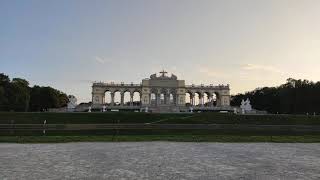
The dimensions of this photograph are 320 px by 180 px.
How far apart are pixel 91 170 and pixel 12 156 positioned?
482 cm

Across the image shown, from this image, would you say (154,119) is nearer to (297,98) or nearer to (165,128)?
(165,128)

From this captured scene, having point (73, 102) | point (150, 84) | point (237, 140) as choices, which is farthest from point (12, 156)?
point (150, 84)

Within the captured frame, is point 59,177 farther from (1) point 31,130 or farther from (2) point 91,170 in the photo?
(1) point 31,130

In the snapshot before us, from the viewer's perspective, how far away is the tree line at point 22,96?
3565 inches

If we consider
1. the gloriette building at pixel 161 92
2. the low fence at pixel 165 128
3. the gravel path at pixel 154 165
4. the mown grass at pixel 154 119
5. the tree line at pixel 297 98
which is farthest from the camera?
the gloriette building at pixel 161 92

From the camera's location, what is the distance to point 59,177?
1162 centimetres

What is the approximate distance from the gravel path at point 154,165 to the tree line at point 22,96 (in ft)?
242

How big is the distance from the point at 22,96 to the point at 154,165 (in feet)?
278

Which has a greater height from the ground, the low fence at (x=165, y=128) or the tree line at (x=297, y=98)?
the tree line at (x=297, y=98)

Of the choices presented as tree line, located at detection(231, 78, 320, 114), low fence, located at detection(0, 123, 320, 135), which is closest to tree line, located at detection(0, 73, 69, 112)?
tree line, located at detection(231, 78, 320, 114)

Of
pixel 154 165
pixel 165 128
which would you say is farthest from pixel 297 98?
pixel 154 165

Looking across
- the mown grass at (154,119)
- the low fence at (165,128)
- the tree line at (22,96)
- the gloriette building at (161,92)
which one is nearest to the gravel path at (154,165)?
the low fence at (165,128)

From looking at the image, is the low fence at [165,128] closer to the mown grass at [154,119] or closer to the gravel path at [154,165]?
the gravel path at [154,165]

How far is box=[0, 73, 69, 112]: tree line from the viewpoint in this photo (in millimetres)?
90556
